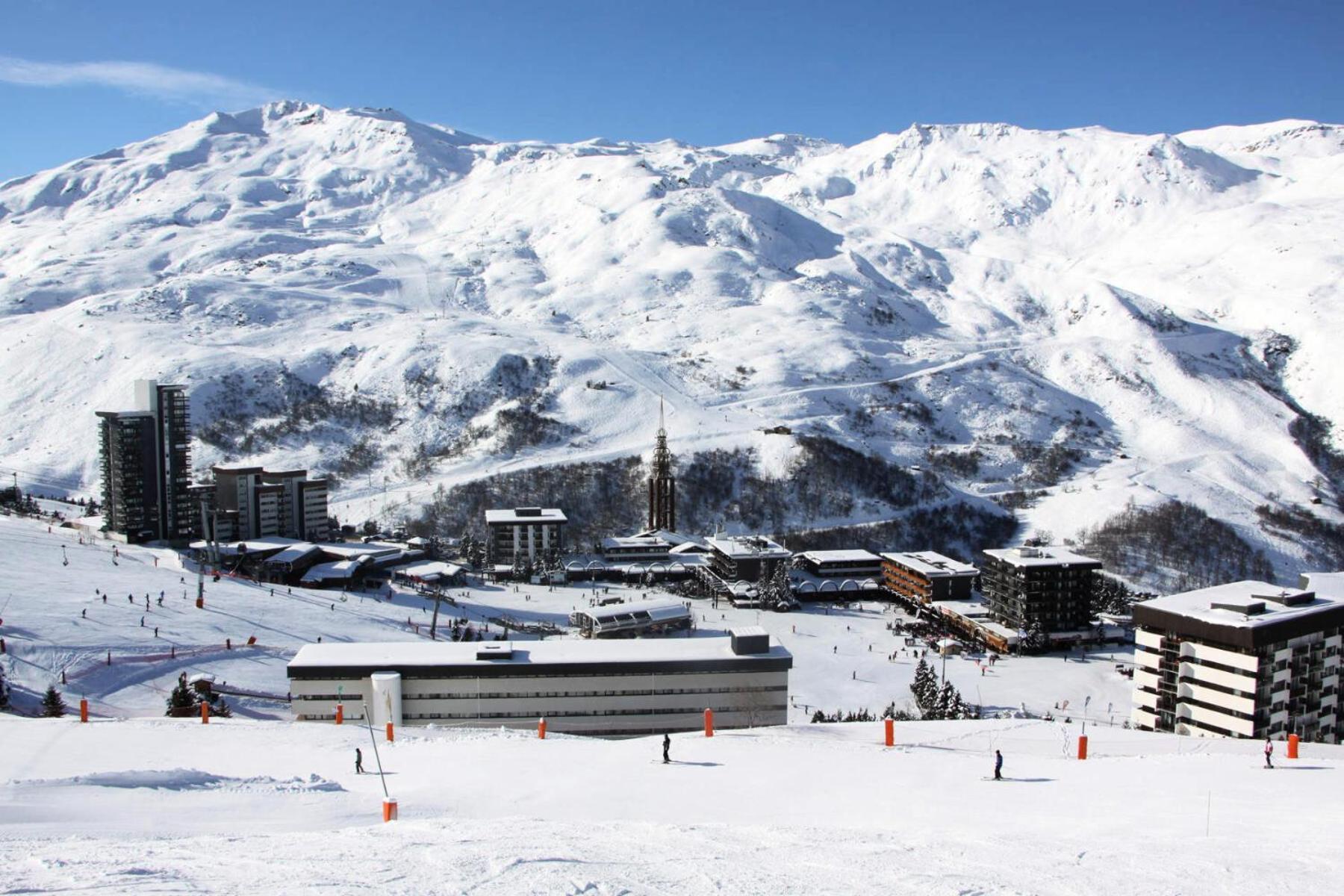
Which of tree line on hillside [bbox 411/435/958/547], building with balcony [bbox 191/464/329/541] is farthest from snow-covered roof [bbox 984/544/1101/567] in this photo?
building with balcony [bbox 191/464/329/541]

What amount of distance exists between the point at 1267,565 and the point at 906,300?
310ft

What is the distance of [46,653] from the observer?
3488cm

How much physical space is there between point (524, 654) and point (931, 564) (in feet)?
130

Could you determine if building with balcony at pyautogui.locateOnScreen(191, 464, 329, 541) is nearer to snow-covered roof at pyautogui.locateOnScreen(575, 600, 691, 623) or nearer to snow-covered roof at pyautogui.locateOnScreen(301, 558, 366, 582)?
snow-covered roof at pyautogui.locateOnScreen(301, 558, 366, 582)

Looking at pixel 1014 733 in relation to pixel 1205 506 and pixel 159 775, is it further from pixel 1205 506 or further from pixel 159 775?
pixel 1205 506

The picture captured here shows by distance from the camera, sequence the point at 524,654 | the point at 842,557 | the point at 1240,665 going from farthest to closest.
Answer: the point at 842,557
the point at 524,654
the point at 1240,665

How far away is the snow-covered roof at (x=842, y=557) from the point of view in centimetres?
7175

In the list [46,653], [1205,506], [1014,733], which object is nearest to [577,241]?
[1205,506]

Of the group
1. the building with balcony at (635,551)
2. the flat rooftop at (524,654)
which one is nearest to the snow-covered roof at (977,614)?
the building with balcony at (635,551)

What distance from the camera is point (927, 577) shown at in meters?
63.2

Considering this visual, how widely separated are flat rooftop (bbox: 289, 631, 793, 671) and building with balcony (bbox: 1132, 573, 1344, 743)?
13.4m

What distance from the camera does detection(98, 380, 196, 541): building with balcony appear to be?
211ft

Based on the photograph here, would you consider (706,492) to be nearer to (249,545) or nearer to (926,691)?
(249,545)

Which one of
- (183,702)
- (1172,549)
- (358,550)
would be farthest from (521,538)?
(1172,549)
